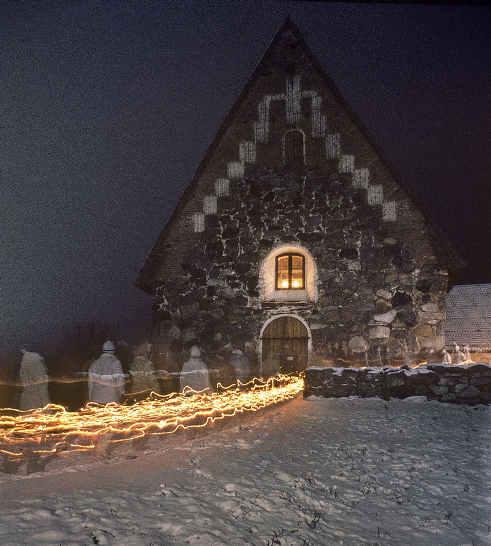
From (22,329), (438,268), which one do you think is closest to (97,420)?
(438,268)

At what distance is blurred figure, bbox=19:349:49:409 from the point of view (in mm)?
7719

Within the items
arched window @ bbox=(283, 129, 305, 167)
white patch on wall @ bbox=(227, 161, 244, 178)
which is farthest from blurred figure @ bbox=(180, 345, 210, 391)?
arched window @ bbox=(283, 129, 305, 167)

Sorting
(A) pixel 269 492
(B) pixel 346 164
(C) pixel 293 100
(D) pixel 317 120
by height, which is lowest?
(A) pixel 269 492

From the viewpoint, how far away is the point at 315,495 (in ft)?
15.0

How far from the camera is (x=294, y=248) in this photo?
43.3 ft

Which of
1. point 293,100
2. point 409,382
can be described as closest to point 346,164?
point 293,100

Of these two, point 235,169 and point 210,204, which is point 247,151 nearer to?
point 235,169

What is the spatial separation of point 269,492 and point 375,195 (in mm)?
9852

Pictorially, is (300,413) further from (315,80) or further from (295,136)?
(315,80)

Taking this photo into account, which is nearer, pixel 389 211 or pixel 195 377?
pixel 195 377

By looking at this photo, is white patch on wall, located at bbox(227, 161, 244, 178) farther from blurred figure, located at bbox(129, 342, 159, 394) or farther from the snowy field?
the snowy field

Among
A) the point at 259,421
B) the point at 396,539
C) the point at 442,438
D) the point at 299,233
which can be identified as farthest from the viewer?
the point at 299,233

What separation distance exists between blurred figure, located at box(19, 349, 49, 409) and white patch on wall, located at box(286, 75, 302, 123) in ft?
31.9

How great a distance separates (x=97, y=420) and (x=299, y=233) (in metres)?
8.82
